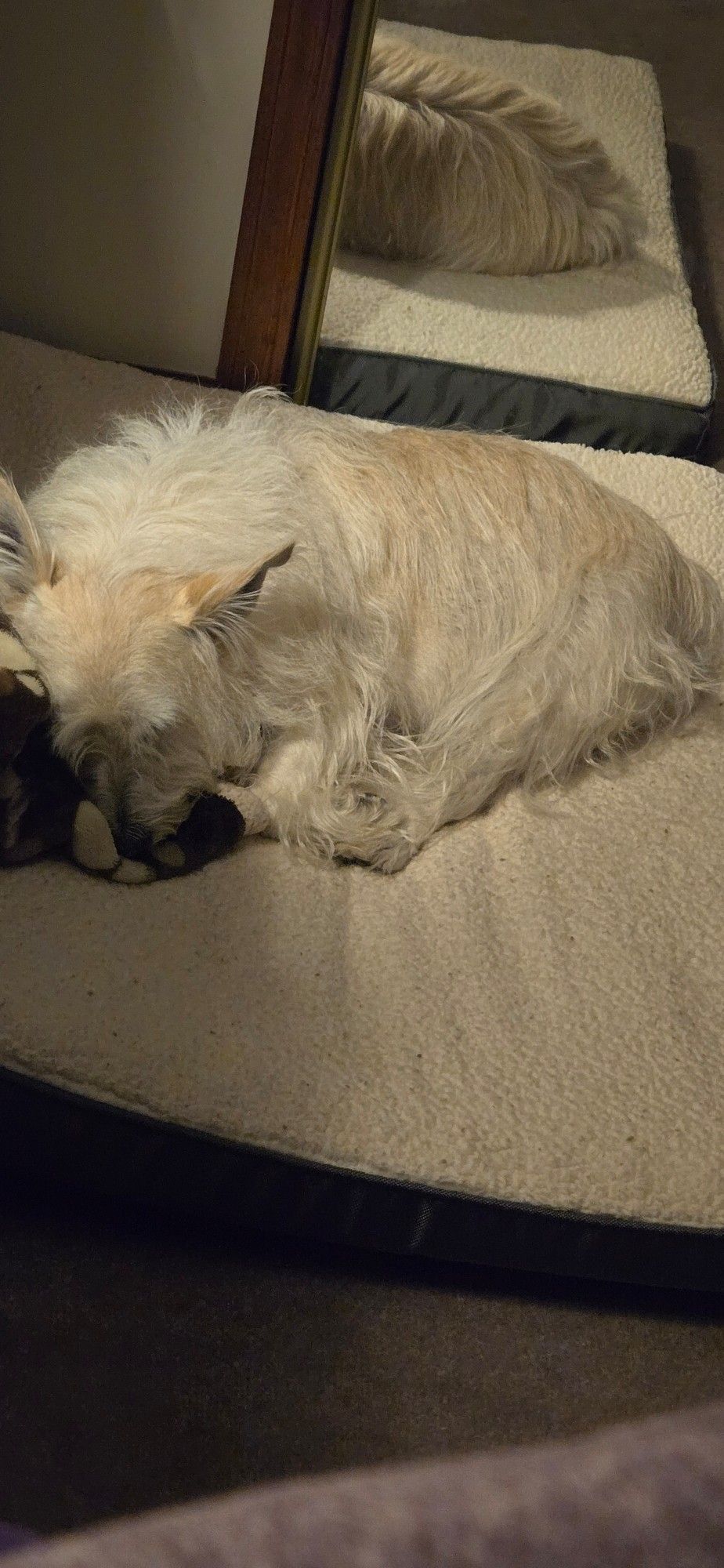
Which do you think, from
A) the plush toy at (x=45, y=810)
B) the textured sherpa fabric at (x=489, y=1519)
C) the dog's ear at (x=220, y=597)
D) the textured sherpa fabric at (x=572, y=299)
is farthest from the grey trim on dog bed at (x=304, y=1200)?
the textured sherpa fabric at (x=572, y=299)

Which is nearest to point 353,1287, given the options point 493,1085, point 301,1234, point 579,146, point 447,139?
point 301,1234

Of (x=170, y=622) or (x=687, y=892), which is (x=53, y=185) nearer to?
(x=170, y=622)

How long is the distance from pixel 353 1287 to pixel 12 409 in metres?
1.85

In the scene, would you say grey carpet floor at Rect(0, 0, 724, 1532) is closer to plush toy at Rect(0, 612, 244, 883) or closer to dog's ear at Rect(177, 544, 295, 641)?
plush toy at Rect(0, 612, 244, 883)

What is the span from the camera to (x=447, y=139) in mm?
2951

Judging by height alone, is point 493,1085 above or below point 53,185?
below

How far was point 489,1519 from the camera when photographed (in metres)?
0.34

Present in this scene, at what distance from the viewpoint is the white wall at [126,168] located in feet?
8.00

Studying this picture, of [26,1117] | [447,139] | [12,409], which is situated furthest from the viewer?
[447,139]

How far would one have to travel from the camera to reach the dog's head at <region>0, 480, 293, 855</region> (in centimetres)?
184

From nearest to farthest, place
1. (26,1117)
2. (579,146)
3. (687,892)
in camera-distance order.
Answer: (26,1117), (687,892), (579,146)

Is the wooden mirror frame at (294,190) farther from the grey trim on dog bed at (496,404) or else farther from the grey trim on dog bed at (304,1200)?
the grey trim on dog bed at (304,1200)

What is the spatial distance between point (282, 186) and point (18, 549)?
1.19 metres

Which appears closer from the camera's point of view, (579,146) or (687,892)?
(687,892)
